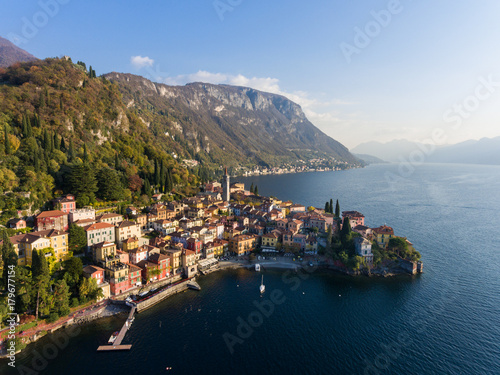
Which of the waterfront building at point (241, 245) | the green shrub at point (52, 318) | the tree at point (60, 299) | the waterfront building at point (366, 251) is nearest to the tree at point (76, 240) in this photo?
the tree at point (60, 299)

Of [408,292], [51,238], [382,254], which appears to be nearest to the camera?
[51,238]

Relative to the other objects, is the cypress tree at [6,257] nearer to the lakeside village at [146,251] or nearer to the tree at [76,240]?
the lakeside village at [146,251]

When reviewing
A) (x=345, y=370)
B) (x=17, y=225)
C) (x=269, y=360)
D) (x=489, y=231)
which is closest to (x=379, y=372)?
(x=345, y=370)

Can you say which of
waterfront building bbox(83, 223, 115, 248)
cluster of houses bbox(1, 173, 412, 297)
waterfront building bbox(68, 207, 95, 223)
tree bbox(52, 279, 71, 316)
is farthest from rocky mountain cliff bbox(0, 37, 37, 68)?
tree bbox(52, 279, 71, 316)

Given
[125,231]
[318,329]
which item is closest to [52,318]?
[125,231]

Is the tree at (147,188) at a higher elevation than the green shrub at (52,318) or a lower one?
higher

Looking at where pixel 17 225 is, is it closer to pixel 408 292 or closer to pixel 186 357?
pixel 186 357

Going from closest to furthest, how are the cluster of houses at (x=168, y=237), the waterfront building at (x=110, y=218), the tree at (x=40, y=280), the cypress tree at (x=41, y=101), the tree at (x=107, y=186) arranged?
the tree at (x=40, y=280) → the cluster of houses at (x=168, y=237) → the waterfront building at (x=110, y=218) → the tree at (x=107, y=186) → the cypress tree at (x=41, y=101)
